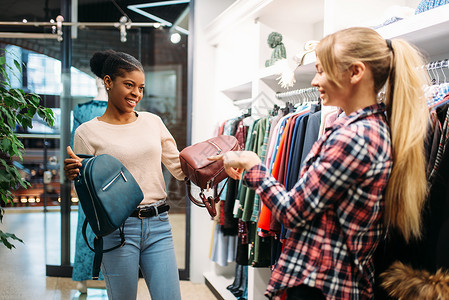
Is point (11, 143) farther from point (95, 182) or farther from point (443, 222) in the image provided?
point (443, 222)

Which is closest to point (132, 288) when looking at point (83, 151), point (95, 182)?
Result: point (95, 182)

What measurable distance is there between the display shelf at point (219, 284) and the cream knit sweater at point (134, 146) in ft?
5.39

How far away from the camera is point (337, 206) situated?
1057 millimetres

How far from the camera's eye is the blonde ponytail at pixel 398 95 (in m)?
1.06

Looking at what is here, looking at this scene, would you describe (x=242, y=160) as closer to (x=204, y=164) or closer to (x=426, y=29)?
(x=204, y=164)

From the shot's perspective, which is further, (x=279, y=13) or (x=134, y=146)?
(x=279, y=13)

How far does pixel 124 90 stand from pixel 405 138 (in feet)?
3.48

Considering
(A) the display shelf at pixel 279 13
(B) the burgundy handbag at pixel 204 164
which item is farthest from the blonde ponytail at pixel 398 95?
(A) the display shelf at pixel 279 13

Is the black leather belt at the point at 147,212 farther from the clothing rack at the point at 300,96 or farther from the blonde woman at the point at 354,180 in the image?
the clothing rack at the point at 300,96

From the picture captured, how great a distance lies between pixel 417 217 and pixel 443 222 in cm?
7

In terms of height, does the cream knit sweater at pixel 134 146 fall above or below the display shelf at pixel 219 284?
above

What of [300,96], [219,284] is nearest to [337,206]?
[300,96]

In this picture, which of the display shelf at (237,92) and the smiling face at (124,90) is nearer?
the smiling face at (124,90)

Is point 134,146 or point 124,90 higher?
point 124,90
